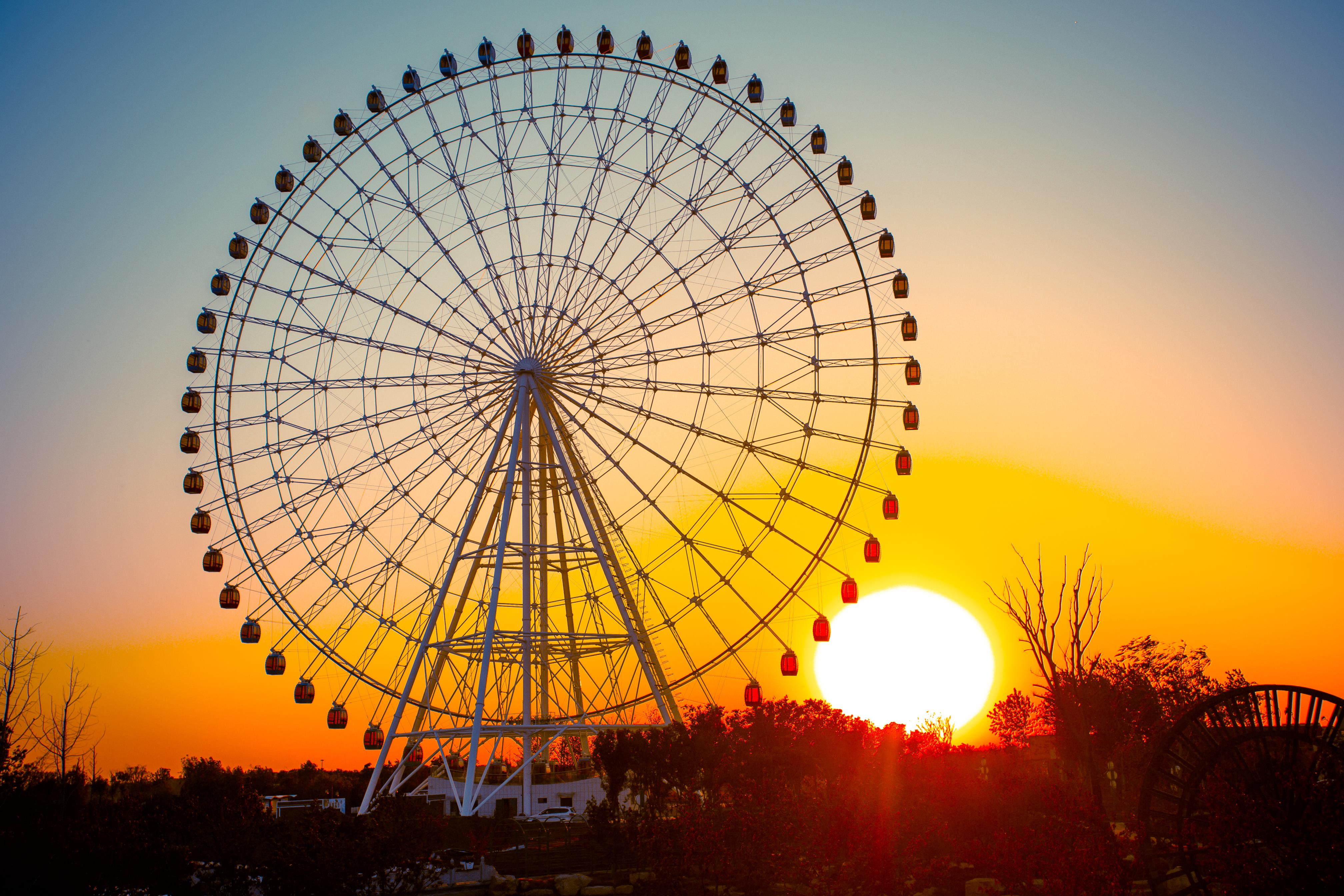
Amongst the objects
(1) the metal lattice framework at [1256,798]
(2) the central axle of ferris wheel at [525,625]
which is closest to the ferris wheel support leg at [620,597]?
(2) the central axle of ferris wheel at [525,625]

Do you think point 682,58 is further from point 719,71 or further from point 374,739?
point 374,739

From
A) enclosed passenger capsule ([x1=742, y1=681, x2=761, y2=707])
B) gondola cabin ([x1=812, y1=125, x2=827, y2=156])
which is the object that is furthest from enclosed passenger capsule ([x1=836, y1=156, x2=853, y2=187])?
enclosed passenger capsule ([x1=742, y1=681, x2=761, y2=707])

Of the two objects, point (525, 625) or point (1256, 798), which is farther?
point (525, 625)

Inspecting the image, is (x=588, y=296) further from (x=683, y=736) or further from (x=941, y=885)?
(x=941, y=885)

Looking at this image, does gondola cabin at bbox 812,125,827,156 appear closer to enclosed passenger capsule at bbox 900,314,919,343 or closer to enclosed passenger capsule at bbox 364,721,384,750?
enclosed passenger capsule at bbox 900,314,919,343

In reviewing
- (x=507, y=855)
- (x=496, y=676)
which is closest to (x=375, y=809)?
(x=507, y=855)

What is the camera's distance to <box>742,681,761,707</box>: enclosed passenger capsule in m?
33.4

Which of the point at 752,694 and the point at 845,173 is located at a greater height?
the point at 845,173

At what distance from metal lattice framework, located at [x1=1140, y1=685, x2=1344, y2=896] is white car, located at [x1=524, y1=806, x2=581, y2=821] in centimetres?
1923

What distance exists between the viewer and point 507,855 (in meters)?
31.4

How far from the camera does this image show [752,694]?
33531mm

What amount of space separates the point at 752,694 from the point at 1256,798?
15756 mm

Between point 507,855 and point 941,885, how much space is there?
11259mm

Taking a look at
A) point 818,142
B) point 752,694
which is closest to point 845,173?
point 818,142
